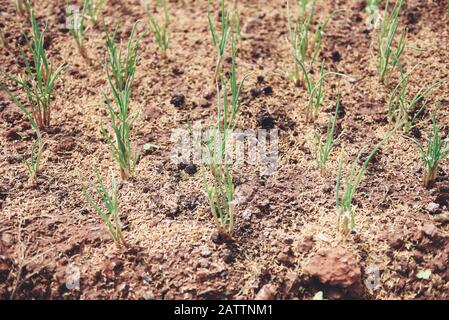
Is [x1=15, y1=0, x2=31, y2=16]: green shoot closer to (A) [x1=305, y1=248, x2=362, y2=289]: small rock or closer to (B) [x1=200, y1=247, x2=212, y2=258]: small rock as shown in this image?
(B) [x1=200, y1=247, x2=212, y2=258]: small rock

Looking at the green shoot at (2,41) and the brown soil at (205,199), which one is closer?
the brown soil at (205,199)

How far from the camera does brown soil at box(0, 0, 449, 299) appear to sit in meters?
1.92

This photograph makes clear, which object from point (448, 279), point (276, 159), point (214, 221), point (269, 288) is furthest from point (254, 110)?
point (448, 279)

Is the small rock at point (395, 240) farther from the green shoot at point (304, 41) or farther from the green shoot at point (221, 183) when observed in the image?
the green shoot at point (304, 41)

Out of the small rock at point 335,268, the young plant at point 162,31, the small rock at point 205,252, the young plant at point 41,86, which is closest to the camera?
the small rock at point 335,268

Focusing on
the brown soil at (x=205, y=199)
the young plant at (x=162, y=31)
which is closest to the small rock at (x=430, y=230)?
the brown soil at (x=205, y=199)

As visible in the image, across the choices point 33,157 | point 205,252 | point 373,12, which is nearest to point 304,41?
point 373,12

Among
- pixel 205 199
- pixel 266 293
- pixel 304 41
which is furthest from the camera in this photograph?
pixel 304 41

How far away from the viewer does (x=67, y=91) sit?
2.59m

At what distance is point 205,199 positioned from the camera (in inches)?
85.0

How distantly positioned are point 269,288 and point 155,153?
839 millimetres

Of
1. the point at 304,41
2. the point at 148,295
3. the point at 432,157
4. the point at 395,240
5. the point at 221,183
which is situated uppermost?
the point at 304,41

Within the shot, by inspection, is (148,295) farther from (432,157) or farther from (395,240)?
(432,157)

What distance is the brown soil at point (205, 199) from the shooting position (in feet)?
6.31
